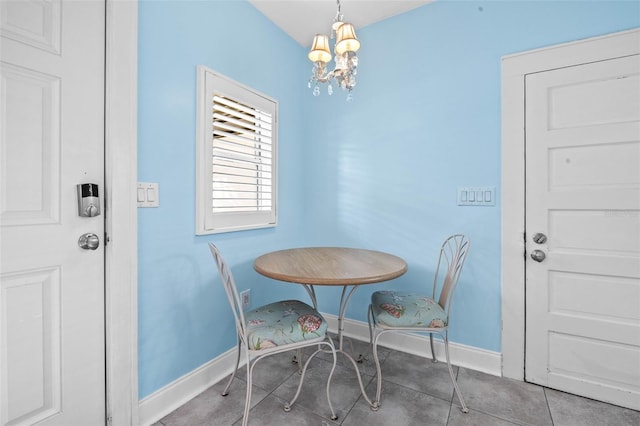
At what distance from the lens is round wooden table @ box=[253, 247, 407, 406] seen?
4.51 ft

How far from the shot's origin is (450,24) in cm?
204

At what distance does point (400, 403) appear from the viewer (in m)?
1.61

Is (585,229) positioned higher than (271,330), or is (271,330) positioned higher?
(585,229)

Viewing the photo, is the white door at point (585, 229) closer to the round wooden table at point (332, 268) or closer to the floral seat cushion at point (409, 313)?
the floral seat cushion at point (409, 313)

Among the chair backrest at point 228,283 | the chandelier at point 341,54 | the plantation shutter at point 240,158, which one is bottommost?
the chair backrest at point 228,283

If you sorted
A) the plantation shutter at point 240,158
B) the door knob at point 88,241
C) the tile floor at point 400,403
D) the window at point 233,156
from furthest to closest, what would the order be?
1. the plantation shutter at point 240,158
2. the window at point 233,156
3. the tile floor at point 400,403
4. the door knob at point 88,241

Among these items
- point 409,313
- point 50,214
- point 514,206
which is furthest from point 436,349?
point 50,214

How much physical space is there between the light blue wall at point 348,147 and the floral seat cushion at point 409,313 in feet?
1.59

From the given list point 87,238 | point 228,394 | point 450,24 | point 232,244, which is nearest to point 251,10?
point 450,24

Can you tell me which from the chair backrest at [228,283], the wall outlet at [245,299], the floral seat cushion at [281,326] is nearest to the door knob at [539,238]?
the floral seat cushion at [281,326]

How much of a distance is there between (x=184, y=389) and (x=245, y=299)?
636 millimetres

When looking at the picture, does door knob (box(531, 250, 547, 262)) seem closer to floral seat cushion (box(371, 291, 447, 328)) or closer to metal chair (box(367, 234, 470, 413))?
metal chair (box(367, 234, 470, 413))

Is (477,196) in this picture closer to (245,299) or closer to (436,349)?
(436,349)

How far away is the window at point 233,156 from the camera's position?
1748 mm
